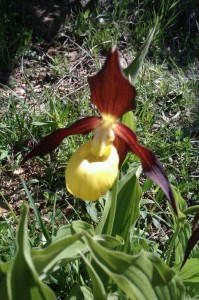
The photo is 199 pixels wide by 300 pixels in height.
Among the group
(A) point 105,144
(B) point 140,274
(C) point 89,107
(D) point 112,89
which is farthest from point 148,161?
(C) point 89,107

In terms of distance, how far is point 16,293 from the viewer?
3.19ft

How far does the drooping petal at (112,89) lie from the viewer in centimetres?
108

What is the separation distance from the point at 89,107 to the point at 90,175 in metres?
1.27

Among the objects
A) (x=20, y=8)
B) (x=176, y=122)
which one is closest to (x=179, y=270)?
(x=176, y=122)

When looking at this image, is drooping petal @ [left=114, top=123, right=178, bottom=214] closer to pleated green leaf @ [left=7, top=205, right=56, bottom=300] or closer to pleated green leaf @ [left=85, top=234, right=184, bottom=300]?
pleated green leaf @ [left=85, top=234, right=184, bottom=300]

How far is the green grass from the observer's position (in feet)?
6.10

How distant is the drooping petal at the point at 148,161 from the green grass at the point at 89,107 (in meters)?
0.44

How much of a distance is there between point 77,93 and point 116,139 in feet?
3.81

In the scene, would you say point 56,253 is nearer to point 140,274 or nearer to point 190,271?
point 140,274

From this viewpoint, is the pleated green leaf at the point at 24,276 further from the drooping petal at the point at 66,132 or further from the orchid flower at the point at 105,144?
the drooping petal at the point at 66,132

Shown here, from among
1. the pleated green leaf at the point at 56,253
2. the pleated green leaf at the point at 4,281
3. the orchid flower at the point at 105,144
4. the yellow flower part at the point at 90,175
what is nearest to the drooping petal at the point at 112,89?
the orchid flower at the point at 105,144

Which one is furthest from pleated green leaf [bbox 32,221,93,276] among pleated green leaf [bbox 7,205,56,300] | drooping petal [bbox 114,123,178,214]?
drooping petal [bbox 114,123,178,214]

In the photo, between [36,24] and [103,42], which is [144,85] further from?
[36,24]

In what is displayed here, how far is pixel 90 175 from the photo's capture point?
1.15m
